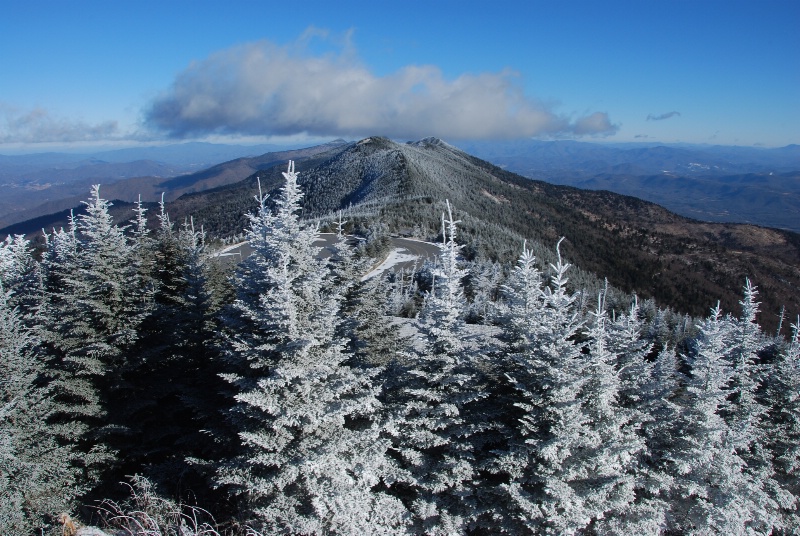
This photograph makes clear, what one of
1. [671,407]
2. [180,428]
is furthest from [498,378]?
[180,428]

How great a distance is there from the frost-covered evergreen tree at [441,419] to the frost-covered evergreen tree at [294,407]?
0.70 meters

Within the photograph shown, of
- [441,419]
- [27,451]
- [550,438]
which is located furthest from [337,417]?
[27,451]

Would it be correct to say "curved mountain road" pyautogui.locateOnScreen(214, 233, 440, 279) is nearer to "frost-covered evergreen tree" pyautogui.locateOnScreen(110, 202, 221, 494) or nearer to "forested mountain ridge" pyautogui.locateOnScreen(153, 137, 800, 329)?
"forested mountain ridge" pyautogui.locateOnScreen(153, 137, 800, 329)

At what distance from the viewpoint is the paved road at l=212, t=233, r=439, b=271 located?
45.2 meters

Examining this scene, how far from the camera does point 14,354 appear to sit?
12.0m

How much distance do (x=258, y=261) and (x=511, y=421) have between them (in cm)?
713

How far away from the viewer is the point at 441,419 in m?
10.8

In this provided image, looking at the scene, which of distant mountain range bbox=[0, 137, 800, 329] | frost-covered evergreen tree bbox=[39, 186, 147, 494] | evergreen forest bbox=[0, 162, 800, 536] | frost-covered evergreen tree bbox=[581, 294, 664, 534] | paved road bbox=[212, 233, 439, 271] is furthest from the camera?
distant mountain range bbox=[0, 137, 800, 329]

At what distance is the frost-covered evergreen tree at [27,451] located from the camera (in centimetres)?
1116

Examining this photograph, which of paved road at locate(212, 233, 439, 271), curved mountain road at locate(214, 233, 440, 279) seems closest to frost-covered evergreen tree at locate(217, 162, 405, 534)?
curved mountain road at locate(214, 233, 440, 279)

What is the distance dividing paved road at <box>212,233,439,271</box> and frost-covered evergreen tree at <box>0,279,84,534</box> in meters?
29.7

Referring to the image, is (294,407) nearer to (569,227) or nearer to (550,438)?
(550,438)

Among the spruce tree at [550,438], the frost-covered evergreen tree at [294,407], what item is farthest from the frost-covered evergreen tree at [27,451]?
the spruce tree at [550,438]

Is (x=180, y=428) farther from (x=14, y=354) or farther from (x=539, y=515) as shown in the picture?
(x=539, y=515)
